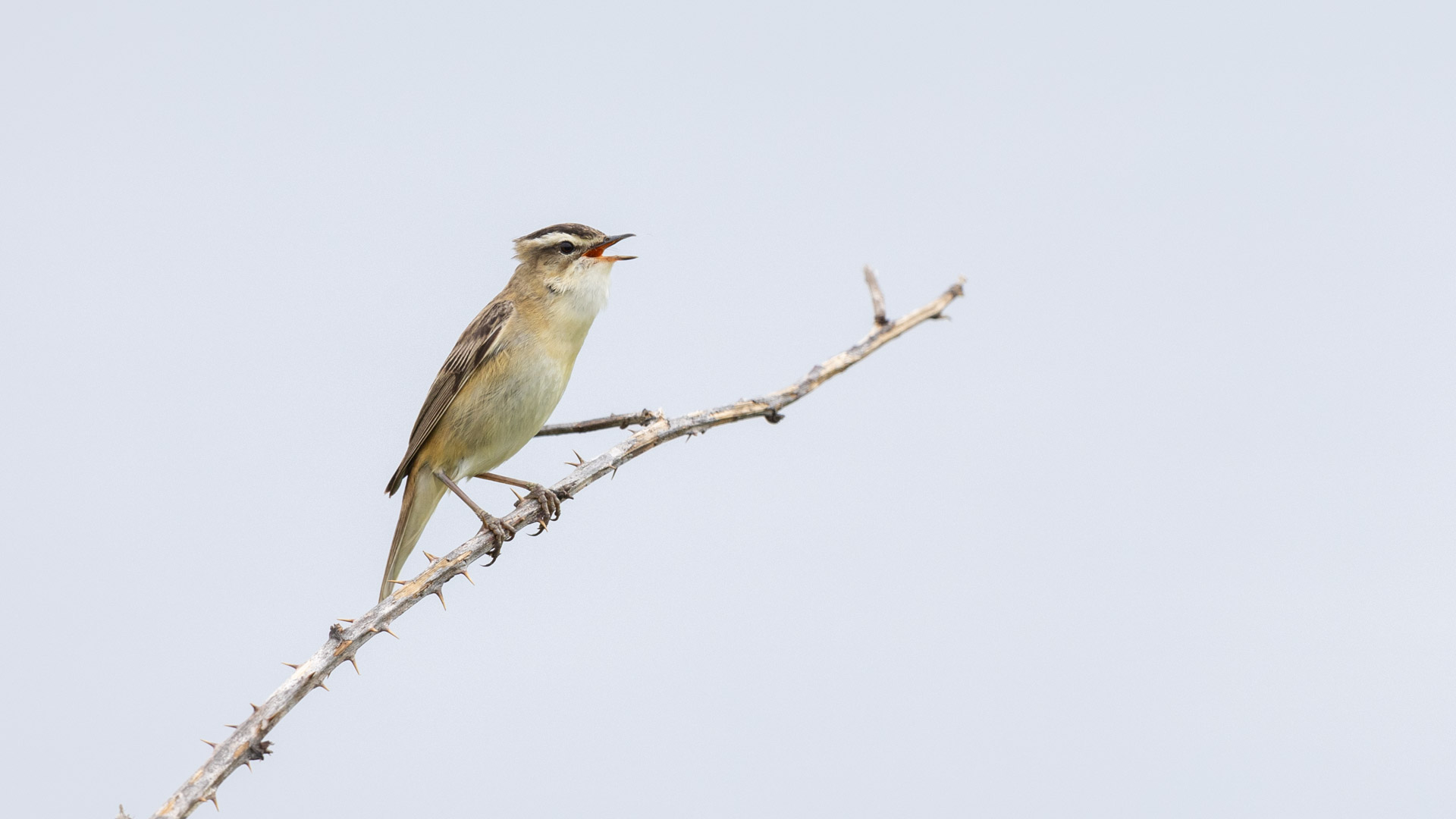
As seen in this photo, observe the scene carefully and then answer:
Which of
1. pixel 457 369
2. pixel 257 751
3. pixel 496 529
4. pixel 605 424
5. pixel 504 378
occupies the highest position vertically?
pixel 457 369

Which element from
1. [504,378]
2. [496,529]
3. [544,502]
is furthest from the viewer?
[504,378]

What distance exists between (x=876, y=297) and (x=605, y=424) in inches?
76.0

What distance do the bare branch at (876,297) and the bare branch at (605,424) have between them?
1221 millimetres

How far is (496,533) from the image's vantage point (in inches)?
228

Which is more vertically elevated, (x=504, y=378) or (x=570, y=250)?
(x=570, y=250)

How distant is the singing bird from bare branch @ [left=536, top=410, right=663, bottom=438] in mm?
103

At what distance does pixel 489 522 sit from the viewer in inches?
235

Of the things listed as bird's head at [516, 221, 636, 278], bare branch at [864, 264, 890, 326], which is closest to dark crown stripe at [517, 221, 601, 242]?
bird's head at [516, 221, 636, 278]

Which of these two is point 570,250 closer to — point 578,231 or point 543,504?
point 578,231

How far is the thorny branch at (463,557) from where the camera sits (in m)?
3.90

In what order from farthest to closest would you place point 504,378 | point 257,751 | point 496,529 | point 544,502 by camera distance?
point 504,378 < point 544,502 < point 496,529 < point 257,751

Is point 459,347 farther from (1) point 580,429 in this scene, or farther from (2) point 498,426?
(1) point 580,429

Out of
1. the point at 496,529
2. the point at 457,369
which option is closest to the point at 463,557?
the point at 496,529

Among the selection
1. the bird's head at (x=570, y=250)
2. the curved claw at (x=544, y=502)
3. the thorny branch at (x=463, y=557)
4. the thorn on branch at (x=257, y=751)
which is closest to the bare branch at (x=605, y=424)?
the thorny branch at (x=463, y=557)
